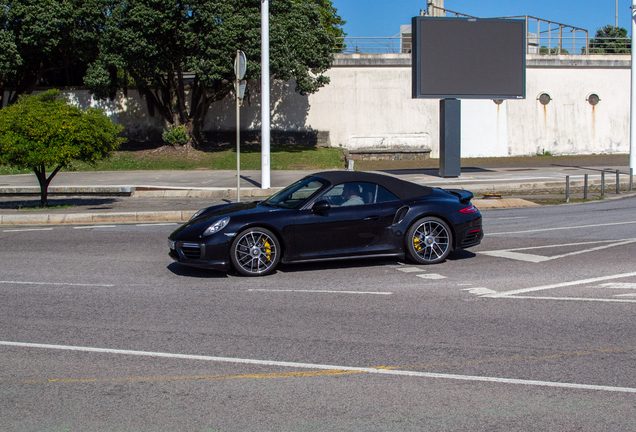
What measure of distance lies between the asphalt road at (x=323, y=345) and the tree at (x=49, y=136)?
4971 mm

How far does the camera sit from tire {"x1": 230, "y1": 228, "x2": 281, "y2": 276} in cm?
783

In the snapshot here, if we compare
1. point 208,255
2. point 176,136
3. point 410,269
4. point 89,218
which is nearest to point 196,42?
point 176,136

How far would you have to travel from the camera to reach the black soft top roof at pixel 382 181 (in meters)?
8.45

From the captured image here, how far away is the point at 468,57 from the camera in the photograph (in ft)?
71.3

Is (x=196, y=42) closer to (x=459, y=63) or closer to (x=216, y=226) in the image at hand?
(x=459, y=63)

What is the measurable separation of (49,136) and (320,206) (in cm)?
853

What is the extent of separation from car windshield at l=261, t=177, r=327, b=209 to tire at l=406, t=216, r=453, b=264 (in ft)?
4.74

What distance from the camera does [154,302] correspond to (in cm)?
675

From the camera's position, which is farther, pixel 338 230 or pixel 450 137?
pixel 450 137

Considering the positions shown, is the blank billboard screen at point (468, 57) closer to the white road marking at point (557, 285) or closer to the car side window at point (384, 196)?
the car side window at point (384, 196)

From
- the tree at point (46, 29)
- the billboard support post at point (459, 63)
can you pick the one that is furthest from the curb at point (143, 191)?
the tree at point (46, 29)

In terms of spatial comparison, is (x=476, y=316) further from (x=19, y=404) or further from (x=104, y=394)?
(x=19, y=404)

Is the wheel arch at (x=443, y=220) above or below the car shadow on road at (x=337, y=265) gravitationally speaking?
above

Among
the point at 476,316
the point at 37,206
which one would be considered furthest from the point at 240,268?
the point at 37,206
